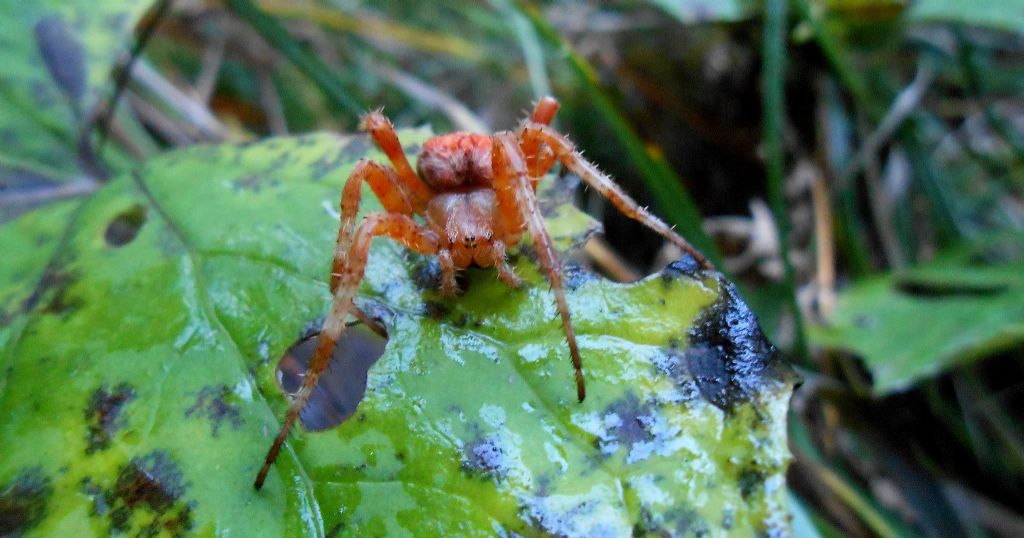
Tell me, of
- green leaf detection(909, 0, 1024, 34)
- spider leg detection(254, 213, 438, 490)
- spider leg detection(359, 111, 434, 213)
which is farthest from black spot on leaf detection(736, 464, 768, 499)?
green leaf detection(909, 0, 1024, 34)

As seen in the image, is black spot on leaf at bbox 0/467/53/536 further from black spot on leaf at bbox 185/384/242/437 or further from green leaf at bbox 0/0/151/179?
green leaf at bbox 0/0/151/179

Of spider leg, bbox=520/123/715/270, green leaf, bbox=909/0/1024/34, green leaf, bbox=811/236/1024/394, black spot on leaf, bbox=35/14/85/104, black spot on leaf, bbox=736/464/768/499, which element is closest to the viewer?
black spot on leaf, bbox=736/464/768/499

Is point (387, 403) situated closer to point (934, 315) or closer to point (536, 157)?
point (536, 157)

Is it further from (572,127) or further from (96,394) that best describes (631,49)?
(96,394)

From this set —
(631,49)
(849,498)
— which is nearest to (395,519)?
(849,498)

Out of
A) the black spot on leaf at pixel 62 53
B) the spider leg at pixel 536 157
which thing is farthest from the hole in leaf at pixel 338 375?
the black spot on leaf at pixel 62 53
